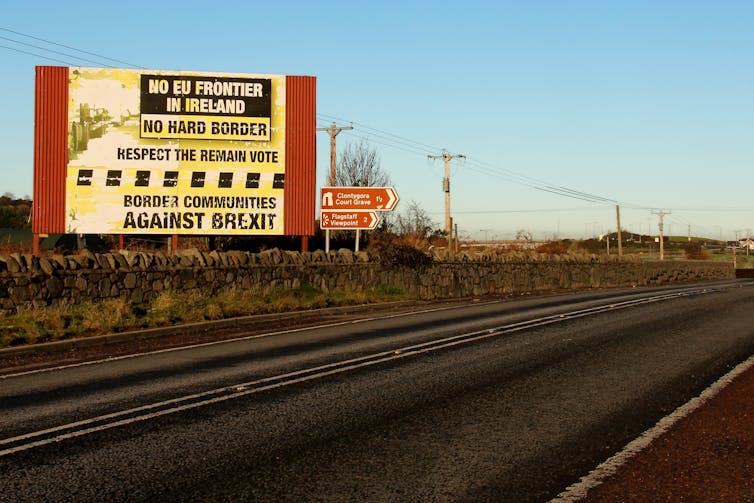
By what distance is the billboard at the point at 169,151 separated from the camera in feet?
76.9

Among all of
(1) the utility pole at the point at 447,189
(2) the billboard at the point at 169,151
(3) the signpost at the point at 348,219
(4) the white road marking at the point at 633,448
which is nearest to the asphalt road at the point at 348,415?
(4) the white road marking at the point at 633,448

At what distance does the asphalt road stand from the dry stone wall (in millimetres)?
5013

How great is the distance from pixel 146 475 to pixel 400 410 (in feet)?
9.26

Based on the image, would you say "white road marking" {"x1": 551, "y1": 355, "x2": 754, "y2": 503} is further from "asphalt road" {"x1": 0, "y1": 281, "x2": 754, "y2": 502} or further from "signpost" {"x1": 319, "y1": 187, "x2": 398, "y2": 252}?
"signpost" {"x1": 319, "y1": 187, "x2": 398, "y2": 252}

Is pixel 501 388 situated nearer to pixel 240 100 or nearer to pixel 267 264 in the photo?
pixel 267 264

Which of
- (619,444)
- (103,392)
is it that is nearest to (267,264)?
(103,392)

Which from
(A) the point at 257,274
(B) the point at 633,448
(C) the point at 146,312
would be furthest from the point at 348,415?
(A) the point at 257,274

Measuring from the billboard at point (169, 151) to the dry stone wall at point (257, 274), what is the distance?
391cm

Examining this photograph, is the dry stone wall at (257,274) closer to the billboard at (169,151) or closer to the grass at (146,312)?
the grass at (146,312)

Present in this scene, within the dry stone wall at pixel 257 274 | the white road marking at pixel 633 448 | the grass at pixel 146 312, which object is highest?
the dry stone wall at pixel 257 274

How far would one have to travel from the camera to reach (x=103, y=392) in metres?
8.22

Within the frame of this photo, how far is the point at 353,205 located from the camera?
82.3 feet

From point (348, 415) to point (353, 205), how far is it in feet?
59.9

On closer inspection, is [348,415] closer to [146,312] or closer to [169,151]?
[146,312]
